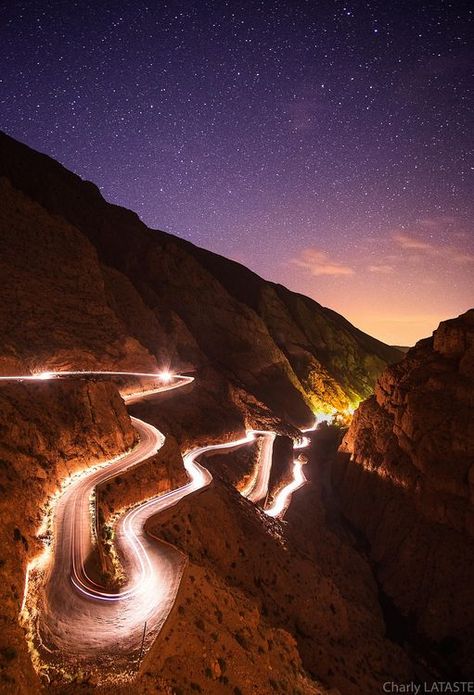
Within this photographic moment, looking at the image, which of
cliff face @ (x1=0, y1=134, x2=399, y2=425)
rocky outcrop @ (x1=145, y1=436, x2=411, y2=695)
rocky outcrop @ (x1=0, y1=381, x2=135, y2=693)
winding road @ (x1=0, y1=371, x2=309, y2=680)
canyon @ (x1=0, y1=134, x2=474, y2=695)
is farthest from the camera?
cliff face @ (x1=0, y1=134, x2=399, y2=425)

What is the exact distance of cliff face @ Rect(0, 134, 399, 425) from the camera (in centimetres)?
4050

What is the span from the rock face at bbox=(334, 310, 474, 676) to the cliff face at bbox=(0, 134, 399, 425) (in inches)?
915

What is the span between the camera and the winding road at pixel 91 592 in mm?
10516

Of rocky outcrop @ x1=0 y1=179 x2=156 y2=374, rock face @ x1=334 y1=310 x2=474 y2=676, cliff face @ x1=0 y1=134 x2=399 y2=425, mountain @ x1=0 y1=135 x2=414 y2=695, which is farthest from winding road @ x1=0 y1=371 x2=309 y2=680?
rock face @ x1=334 y1=310 x2=474 y2=676

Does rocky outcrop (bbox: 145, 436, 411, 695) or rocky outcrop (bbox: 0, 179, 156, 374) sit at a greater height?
rocky outcrop (bbox: 0, 179, 156, 374)

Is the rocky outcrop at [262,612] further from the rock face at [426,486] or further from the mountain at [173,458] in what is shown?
the rock face at [426,486]

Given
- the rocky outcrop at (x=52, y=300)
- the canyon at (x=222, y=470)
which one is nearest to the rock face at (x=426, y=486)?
→ the canyon at (x=222, y=470)

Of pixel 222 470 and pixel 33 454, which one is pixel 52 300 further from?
pixel 222 470

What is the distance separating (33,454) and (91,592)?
27.6ft

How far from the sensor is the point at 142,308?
55.8 meters

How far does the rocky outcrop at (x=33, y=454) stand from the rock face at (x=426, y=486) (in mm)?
26615

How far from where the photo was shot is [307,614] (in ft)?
65.5

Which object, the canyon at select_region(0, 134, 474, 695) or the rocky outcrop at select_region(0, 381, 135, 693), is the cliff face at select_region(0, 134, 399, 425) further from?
the rocky outcrop at select_region(0, 381, 135, 693)

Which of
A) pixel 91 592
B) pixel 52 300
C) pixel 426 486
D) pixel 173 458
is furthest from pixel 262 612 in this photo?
pixel 52 300
